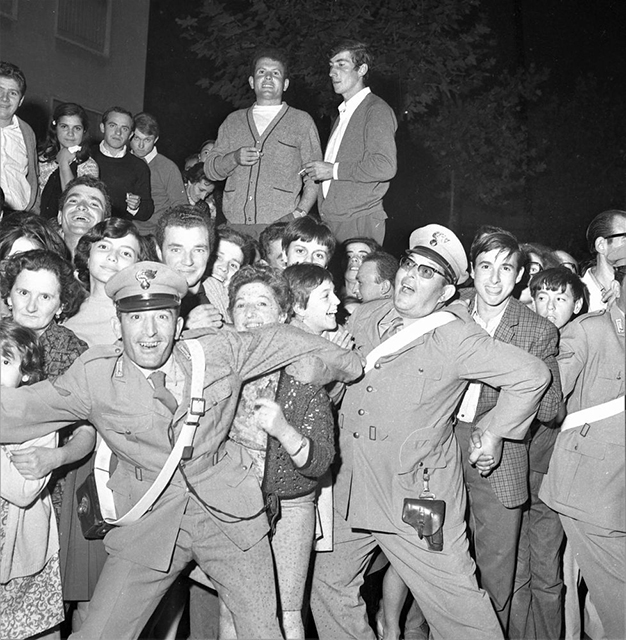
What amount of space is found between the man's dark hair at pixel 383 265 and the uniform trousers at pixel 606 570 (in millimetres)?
1824

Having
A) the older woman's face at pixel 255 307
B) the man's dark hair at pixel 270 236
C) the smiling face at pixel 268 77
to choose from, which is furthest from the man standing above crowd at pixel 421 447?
the smiling face at pixel 268 77

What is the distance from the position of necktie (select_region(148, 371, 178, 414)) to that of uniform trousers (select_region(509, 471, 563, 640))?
8.00 feet

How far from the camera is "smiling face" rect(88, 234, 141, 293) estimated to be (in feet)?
14.3

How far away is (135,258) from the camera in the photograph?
4461 mm

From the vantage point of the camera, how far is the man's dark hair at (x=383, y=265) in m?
5.28

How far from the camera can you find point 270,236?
5402 millimetres

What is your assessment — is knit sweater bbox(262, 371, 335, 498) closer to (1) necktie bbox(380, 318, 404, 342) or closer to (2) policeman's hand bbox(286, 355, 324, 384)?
(2) policeman's hand bbox(286, 355, 324, 384)

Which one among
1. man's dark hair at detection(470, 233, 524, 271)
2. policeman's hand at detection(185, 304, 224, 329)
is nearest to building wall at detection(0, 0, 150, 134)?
policeman's hand at detection(185, 304, 224, 329)

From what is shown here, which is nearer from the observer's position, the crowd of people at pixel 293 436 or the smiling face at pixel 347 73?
the crowd of people at pixel 293 436

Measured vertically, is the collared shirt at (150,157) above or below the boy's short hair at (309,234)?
above

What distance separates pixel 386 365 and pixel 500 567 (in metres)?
1.36

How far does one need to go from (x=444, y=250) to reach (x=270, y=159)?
7.34 feet

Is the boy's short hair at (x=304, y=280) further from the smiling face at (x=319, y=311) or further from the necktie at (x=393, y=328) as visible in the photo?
the necktie at (x=393, y=328)

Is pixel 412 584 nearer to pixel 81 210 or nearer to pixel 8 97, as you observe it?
pixel 81 210
